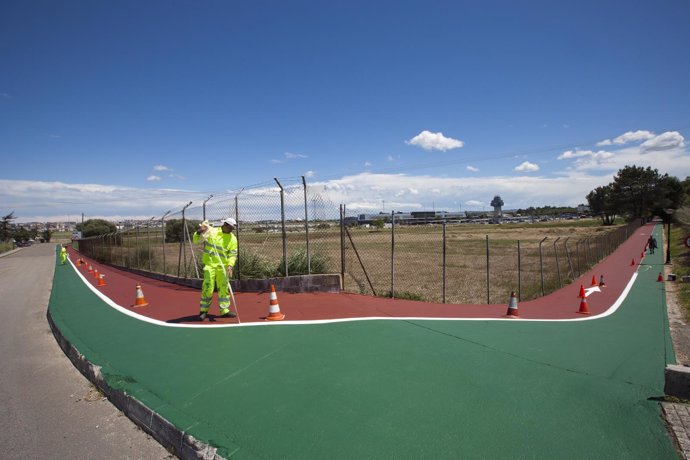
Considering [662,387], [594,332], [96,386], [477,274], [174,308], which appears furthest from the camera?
[477,274]

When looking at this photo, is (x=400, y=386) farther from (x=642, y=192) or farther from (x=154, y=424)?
(x=642, y=192)

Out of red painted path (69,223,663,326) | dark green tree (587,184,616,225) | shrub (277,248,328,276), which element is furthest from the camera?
dark green tree (587,184,616,225)

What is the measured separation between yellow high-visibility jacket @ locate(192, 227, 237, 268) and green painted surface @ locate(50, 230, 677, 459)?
125 cm

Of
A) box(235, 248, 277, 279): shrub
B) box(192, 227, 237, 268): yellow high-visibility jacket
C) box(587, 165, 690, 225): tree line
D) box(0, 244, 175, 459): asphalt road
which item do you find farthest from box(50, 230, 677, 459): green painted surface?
box(587, 165, 690, 225): tree line

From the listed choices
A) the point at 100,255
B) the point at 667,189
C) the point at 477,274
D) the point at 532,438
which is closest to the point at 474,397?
the point at 532,438

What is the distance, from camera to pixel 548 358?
4.86m

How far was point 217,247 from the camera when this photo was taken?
6.76 m

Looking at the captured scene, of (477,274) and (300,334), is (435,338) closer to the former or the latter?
(300,334)

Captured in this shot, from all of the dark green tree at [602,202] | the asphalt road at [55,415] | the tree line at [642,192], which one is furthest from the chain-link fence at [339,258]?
the dark green tree at [602,202]

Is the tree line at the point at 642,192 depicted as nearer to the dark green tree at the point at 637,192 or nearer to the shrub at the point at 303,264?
the dark green tree at the point at 637,192

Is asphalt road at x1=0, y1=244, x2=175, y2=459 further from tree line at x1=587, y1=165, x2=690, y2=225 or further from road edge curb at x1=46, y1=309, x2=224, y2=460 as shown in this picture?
tree line at x1=587, y1=165, x2=690, y2=225

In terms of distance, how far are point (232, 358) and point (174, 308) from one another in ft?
13.4

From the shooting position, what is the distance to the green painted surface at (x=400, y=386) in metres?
3.01

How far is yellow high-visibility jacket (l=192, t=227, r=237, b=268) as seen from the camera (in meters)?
6.72
